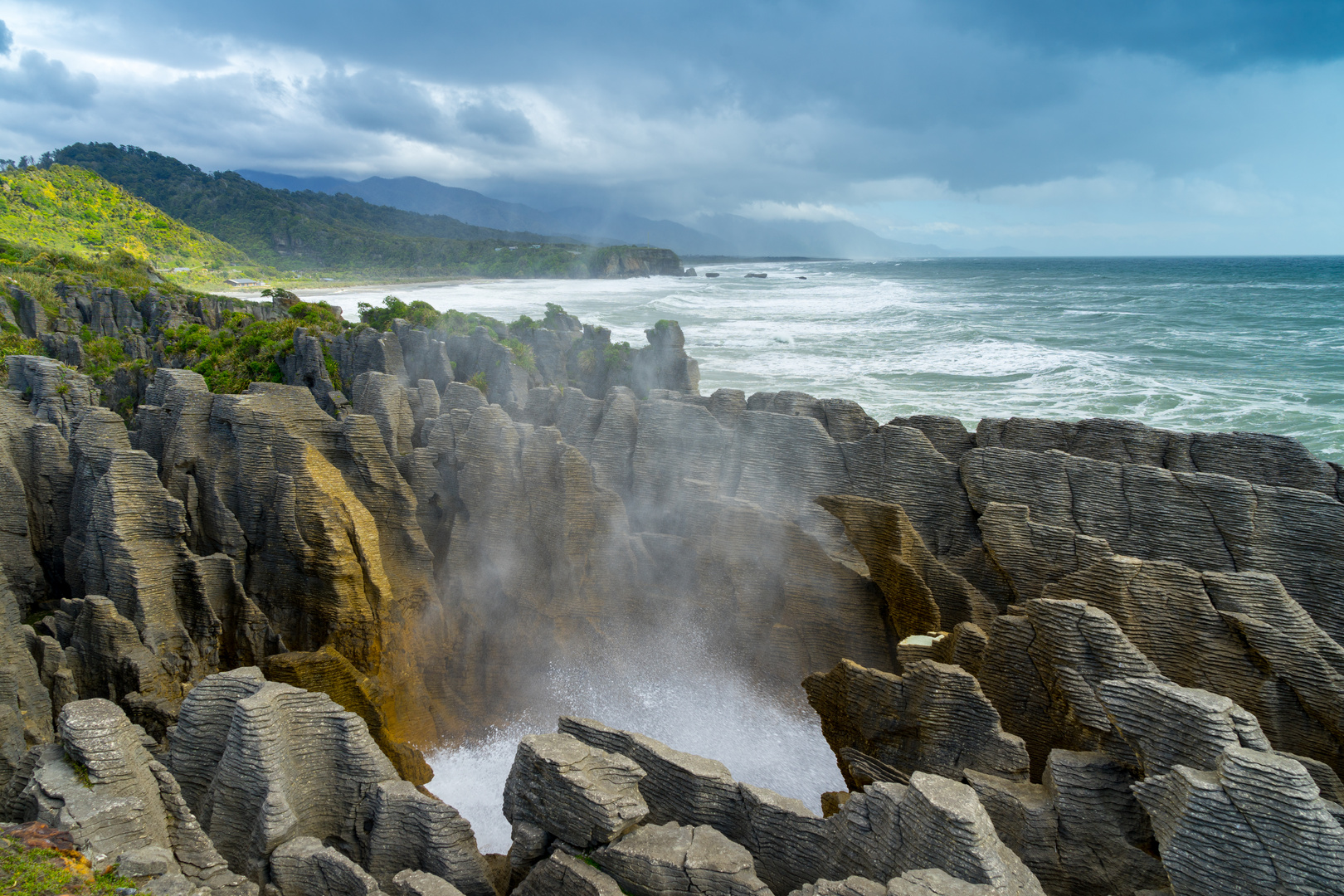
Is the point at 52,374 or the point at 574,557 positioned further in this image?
the point at 52,374

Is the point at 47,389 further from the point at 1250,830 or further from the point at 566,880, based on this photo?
the point at 1250,830

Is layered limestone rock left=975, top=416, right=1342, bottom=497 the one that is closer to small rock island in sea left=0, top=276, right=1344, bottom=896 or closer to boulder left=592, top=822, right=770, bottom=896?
small rock island in sea left=0, top=276, right=1344, bottom=896

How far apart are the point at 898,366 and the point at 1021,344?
17274 mm

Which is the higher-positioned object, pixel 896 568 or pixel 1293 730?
pixel 896 568

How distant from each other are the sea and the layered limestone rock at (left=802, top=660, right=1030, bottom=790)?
5.41 feet

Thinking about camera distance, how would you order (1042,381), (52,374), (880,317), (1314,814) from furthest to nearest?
(880,317)
(1042,381)
(52,374)
(1314,814)

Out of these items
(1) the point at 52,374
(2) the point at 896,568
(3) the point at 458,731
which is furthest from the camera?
(1) the point at 52,374

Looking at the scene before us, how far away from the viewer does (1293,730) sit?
7.88 meters

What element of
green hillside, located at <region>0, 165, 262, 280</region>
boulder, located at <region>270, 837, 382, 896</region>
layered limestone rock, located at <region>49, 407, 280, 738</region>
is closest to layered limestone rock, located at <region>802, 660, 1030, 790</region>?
boulder, located at <region>270, 837, 382, 896</region>

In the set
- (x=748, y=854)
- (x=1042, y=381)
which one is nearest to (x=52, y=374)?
(x=748, y=854)

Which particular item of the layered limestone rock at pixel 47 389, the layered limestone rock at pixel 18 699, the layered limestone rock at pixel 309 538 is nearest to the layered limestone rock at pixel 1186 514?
the layered limestone rock at pixel 309 538

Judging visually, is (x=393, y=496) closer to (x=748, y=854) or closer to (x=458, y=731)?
(x=458, y=731)

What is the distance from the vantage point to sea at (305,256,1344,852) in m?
11.1

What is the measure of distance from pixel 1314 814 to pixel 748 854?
448cm
